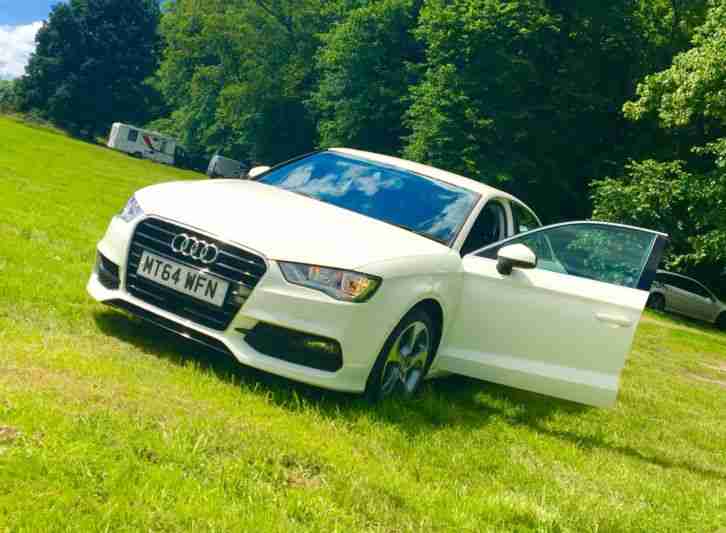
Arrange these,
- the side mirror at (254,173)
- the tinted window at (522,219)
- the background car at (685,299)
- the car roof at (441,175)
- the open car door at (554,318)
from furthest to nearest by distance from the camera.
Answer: the background car at (685,299)
the tinted window at (522,219)
the side mirror at (254,173)
the car roof at (441,175)
the open car door at (554,318)

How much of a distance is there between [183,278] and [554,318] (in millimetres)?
2459

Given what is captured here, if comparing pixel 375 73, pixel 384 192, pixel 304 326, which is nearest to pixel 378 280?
pixel 304 326

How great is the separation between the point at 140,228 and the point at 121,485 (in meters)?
2.37

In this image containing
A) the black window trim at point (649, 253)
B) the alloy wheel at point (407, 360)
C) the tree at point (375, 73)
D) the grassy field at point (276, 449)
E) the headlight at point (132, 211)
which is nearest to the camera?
the grassy field at point (276, 449)

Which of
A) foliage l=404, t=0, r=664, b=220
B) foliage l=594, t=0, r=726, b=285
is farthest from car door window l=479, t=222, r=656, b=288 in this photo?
foliage l=404, t=0, r=664, b=220

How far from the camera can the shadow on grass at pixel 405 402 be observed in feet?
15.9

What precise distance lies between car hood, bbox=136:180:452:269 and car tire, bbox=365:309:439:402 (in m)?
0.46

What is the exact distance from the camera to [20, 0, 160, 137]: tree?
66.7 m

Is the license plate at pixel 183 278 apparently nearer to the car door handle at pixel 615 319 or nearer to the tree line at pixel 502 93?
the car door handle at pixel 615 319

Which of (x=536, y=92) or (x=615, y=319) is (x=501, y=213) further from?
(x=536, y=92)

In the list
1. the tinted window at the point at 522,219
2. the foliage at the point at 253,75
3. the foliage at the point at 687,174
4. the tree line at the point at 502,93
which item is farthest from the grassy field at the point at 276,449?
the foliage at the point at 253,75

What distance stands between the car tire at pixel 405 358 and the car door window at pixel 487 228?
2.91 ft

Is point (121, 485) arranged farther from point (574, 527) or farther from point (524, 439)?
point (524, 439)

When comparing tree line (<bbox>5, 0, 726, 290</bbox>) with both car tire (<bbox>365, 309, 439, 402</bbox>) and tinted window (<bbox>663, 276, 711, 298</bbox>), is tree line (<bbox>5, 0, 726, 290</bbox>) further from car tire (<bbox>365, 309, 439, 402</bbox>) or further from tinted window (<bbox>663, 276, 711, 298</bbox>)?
car tire (<bbox>365, 309, 439, 402</bbox>)
